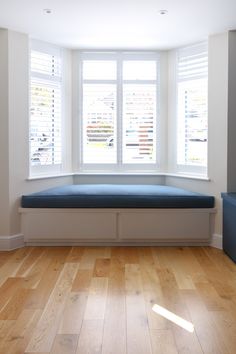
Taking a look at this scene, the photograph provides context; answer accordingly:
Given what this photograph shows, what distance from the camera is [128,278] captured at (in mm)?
3471

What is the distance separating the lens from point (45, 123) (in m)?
4.86

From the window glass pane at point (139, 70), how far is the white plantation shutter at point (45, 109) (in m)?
0.82

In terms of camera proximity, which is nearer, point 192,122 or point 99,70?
point 192,122

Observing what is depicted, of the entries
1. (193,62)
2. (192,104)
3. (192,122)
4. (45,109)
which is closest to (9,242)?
(45,109)

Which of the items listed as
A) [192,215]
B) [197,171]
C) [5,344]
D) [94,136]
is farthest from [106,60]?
[5,344]

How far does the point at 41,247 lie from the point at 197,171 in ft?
6.31

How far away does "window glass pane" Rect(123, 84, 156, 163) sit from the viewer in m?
5.22

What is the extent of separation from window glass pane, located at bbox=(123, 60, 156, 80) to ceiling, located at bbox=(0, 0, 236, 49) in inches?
11.0

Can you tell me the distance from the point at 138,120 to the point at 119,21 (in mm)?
1469

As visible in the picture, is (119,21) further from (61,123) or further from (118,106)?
(61,123)

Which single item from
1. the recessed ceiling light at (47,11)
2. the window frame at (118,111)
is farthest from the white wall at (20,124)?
the window frame at (118,111)

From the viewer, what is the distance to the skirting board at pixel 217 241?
4426 millimetres

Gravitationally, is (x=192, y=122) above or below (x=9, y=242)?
above

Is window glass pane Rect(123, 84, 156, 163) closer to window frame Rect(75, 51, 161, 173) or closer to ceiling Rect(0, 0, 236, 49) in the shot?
window frame Rect(75, 51, 161, 173)
